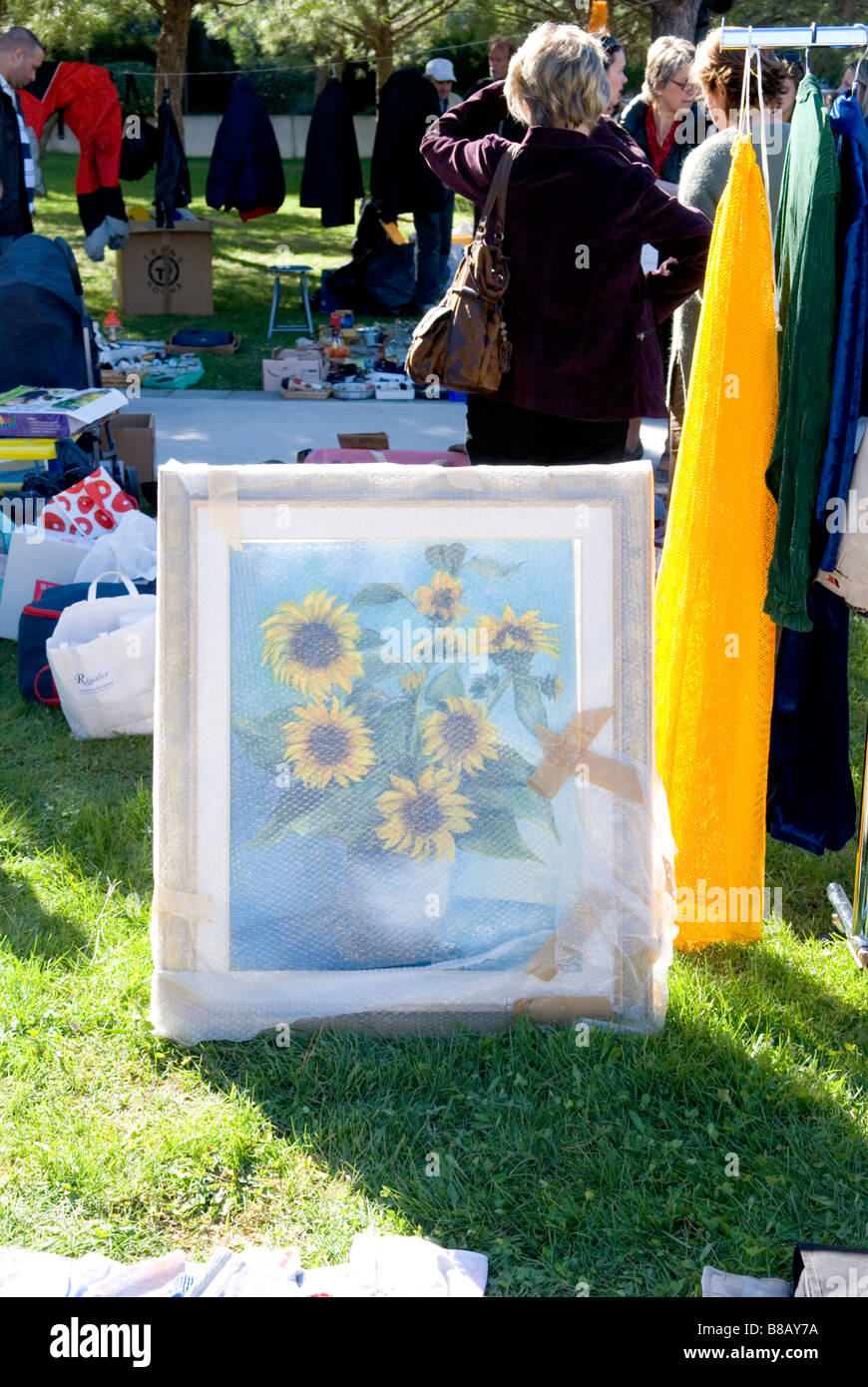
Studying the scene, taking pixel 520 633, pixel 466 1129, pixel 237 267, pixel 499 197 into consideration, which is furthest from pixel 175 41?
pixel 466 1129

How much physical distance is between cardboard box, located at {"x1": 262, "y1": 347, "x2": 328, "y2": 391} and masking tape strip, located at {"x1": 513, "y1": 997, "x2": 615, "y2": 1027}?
6968mm

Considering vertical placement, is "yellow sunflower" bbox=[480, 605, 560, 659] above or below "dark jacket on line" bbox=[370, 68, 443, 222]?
below

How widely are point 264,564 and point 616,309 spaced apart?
1.50 metres

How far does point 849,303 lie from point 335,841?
4.95ft

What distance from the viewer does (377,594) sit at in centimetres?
289

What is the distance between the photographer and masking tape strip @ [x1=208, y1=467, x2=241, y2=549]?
281 centimetres

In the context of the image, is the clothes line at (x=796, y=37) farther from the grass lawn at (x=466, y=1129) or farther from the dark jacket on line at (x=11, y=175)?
the dark jacket on line at (x=11, y=175)

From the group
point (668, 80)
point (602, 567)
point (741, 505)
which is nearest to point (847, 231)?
point (741, 505)

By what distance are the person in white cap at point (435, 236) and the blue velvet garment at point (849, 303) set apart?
30.4 ft

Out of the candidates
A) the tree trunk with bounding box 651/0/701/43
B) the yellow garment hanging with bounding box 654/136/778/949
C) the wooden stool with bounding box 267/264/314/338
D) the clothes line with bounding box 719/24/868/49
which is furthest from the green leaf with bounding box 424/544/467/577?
the tree trunk with bounding box 651/0/701/43

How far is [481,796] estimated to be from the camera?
9.54 feet

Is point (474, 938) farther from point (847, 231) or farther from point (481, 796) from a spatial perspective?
point (847, 231)

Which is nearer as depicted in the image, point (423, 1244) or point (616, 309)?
point (423, 1244)

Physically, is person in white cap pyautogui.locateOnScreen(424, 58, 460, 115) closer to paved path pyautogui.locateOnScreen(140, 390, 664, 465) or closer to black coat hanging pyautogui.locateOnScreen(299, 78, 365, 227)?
black coat hanging pyautogui.locateOnScreen(299, 78, 365, 227)
